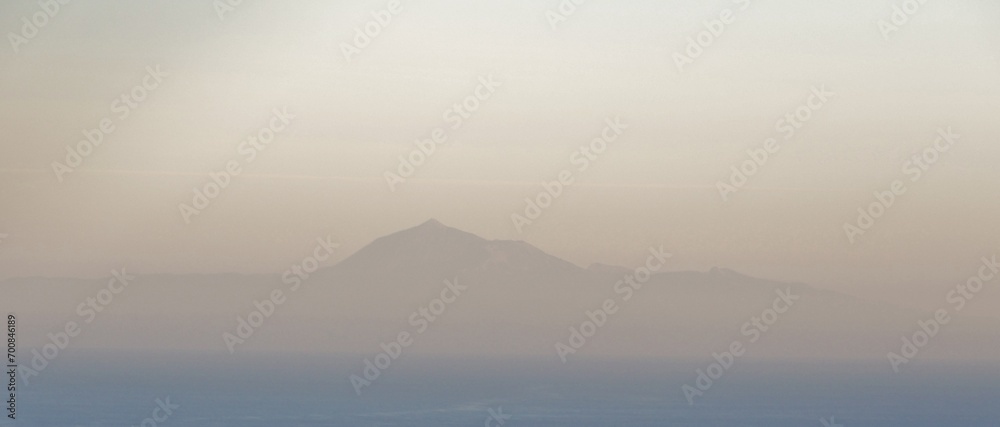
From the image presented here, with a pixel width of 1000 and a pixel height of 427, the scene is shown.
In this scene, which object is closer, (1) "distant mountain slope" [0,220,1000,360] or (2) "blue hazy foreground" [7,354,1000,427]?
(1) "distant mountain slope" [0,220,1000,360]

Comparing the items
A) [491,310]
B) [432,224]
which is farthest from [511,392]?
[432,224]

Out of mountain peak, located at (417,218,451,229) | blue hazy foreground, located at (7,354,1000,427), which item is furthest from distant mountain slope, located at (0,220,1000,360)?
blue hazy foreground, located at (7,354,1000,427)

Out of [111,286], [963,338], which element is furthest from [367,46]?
[963,338]

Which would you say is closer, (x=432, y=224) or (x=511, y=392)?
(x=432, y=224)

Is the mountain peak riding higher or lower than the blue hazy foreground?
higher

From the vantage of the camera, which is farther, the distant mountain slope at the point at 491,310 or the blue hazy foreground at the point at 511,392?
the blue hazy foreground at the point at 511,392

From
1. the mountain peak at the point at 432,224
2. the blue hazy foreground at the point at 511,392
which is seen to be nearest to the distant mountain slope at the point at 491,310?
the mountain peak at the point at 432,224

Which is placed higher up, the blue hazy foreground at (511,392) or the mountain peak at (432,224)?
the mountain peak at (432,224)

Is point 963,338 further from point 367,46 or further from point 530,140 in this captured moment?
point 367,46

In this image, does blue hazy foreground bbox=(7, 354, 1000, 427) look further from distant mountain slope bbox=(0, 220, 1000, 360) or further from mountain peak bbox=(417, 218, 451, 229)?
mountain peak bbox=(417, 218, 451, 229)

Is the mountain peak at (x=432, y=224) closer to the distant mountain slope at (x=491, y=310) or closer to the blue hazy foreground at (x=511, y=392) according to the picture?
the distant mountain slope at (x=491, y=310)

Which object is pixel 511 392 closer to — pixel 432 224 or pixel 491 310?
pixel 491 310
